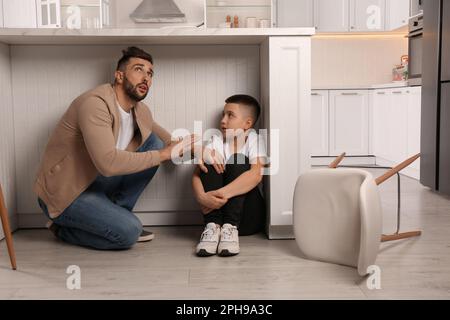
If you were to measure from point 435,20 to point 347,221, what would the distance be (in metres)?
2.45

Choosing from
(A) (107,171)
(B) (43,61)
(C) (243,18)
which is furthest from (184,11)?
(A) (107,171)

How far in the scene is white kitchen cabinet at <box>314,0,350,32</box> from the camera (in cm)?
657

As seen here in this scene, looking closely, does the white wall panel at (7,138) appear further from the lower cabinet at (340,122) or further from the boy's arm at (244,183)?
the lower cabinet at (340,122)

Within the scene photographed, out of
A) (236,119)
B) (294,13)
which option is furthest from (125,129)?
(294,13)

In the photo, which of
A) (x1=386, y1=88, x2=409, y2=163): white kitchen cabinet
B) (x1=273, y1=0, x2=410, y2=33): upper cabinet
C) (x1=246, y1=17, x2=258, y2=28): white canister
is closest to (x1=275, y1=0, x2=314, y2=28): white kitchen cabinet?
(x1=273, y1=0, x2=410, y2=33): upper cabinet

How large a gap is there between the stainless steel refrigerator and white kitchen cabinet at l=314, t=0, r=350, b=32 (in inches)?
87.1

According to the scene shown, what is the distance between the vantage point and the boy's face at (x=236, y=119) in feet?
9.38

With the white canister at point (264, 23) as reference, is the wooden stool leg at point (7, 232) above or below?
below

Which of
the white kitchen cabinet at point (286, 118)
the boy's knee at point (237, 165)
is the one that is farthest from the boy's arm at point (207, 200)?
the white kitchen cabinet at point (286, 118)

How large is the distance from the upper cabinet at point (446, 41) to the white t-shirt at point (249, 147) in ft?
6.00

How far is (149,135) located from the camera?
111 inches

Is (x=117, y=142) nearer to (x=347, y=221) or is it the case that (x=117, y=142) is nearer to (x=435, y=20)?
(x=347, y=221)

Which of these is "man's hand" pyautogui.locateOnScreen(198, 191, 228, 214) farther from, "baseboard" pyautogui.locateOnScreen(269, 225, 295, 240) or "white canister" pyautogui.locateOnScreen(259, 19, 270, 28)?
"white canister" pyautogui.locateOnScreen(259, 19, 270, 28)

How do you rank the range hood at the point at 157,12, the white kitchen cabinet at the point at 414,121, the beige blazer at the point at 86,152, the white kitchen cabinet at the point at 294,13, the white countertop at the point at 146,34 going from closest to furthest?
the beige blazer at the point at 86,152 → the white countertop at the point at 146,34 → the white kitchen cabinet at the point at 414,121 → the range hood at the point at 157,12 → the white kitchen cabinet at the point at 294,13
